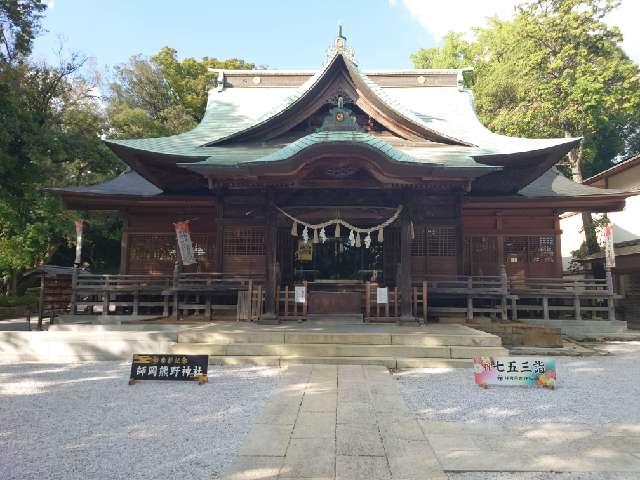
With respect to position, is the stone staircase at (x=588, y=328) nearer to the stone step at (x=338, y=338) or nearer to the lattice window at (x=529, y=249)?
the lattice window at (x=529, y=249)

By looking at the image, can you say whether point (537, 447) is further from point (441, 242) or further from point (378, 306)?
point (441, 242)

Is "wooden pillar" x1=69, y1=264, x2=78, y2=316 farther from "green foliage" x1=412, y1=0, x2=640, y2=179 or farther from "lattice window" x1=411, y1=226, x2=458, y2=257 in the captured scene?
"green foliage" x1=412, y1=0, x2=640, y2=179

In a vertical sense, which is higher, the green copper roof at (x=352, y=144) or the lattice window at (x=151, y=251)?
the green copper roof at (x=352, y=144)

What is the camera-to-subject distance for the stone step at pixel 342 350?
8289 millimetres

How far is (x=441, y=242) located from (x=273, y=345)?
6734 mm

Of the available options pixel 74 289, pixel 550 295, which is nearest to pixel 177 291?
pixel 74 289

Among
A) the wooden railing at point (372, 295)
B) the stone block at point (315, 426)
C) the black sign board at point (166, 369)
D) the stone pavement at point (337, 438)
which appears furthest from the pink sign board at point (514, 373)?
the black sign board at point (166, 369)

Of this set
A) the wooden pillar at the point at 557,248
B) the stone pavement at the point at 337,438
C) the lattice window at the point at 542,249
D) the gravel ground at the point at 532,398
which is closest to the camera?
the stone pavement at the point at 337,438

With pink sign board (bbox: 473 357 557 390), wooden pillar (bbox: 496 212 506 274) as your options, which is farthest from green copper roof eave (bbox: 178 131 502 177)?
pink sign board (bbox: 473 357 557 390)

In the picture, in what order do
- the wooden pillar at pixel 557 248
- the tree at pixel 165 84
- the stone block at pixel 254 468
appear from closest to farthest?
the stone block at pixel 254 468
the wooden pillar at pixel 557 248
the tree at pixel 165 84

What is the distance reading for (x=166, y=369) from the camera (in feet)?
22.2

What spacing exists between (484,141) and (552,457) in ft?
36.5

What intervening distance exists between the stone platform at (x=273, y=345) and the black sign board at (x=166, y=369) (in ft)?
4.91

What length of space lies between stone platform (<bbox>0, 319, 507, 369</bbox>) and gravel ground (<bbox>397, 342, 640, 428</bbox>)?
1.98ft
